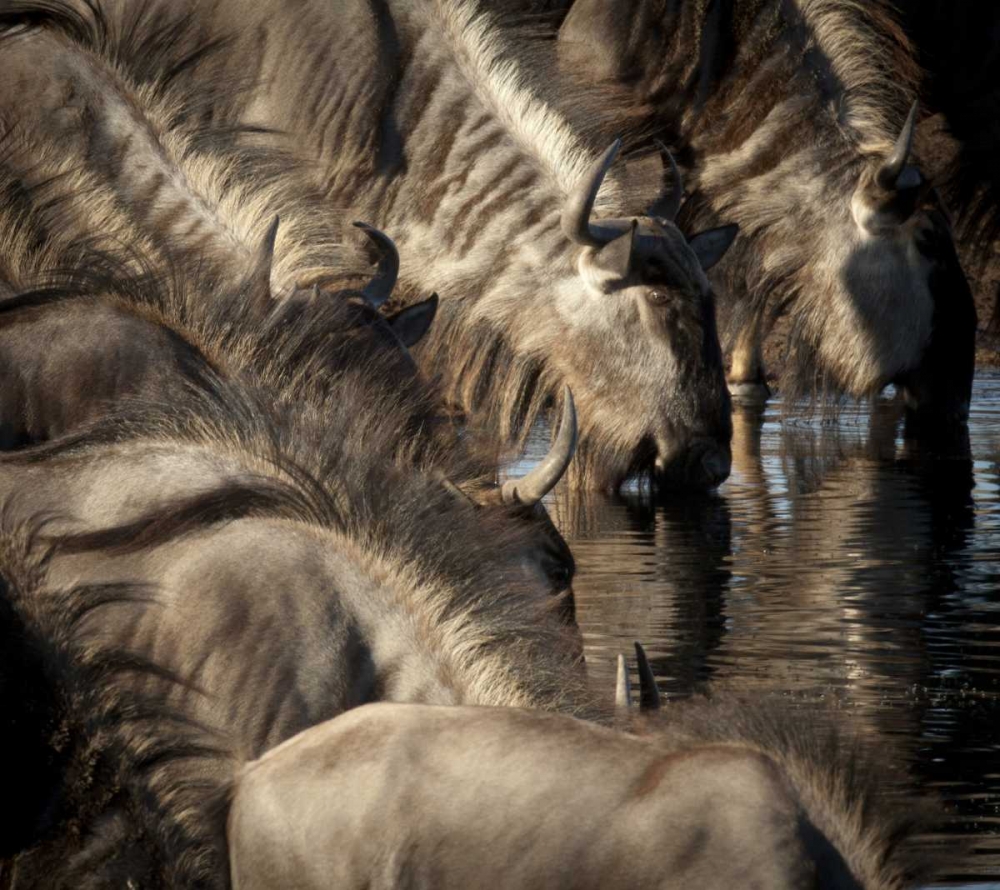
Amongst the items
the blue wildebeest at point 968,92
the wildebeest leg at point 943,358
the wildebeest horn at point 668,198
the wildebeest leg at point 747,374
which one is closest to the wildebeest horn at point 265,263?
the wildebeest horn at point 668,198

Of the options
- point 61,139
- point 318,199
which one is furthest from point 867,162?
point 61,139

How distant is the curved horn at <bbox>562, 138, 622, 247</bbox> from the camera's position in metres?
7.01

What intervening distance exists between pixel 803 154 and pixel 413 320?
3.73 m

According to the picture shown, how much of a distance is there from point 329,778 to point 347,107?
542 centimetres

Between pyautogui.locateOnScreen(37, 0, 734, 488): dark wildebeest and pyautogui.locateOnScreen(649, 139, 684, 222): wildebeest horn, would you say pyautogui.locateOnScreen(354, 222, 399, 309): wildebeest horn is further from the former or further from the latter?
pyautogui.locateOnScreen(649, 139, 684, 222): wildebeest horn

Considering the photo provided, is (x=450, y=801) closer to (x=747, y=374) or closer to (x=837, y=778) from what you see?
(x=837, y=778)

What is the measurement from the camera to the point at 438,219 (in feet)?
25.4

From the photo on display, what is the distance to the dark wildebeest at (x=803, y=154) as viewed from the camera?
903 cm

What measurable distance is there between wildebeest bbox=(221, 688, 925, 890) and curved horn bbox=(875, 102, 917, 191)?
20.5 ft

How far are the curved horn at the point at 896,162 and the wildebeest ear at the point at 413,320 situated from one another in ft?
10.9

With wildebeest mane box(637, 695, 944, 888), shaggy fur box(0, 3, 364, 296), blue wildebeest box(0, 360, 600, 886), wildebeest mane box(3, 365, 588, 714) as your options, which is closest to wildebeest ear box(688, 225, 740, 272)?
shaggy fur box(0, 3, 364, 296)

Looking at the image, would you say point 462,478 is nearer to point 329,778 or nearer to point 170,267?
point 170,267

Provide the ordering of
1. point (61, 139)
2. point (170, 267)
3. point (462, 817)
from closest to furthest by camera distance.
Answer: point (462, 817), point (170, 267), point (61, 139)

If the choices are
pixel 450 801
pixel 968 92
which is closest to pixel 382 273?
pixel 450 801
